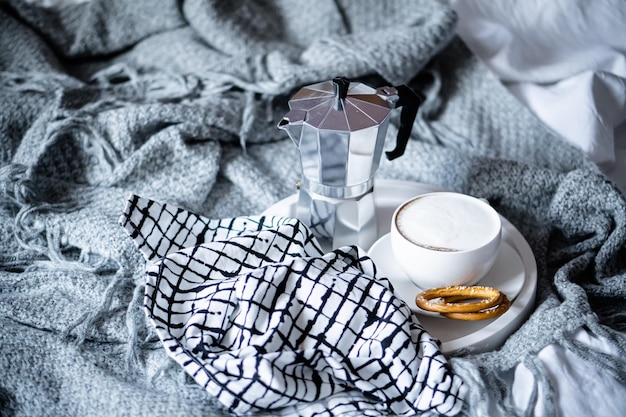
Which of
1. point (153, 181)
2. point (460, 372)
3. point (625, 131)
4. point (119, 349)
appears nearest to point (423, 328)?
point (460, 372)

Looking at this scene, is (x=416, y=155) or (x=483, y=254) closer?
(x=483, y=254)

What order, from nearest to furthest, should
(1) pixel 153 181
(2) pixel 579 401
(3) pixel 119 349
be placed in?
(2) pixel 579 401 → (3) pixel 119 349 → (1) pixel 153 181

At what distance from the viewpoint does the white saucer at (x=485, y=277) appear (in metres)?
0.65

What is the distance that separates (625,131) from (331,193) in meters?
0.49

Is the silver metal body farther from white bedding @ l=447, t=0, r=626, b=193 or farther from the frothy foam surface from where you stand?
white bedding @ l=447, t=0, r=626, b=193

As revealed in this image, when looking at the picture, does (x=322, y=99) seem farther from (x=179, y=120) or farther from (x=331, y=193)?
(x=179, y=120)

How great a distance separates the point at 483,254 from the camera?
0.61 metres

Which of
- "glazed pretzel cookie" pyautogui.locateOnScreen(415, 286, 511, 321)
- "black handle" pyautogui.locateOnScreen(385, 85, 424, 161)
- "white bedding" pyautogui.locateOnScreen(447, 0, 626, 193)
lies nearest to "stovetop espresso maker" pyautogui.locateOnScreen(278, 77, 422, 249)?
"black handle" pyautogui.locateOnScreen(385, 85, 424, 161)

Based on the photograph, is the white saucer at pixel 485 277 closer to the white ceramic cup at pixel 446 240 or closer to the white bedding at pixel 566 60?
the white ceramic cup at pixel 446 240

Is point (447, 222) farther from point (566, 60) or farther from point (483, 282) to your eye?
point (566, 60)

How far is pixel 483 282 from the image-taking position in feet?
2.16

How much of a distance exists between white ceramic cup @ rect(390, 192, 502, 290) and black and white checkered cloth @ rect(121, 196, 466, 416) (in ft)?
0.13

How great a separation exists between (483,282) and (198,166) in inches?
15.0

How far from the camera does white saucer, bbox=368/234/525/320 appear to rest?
2.13 ft
